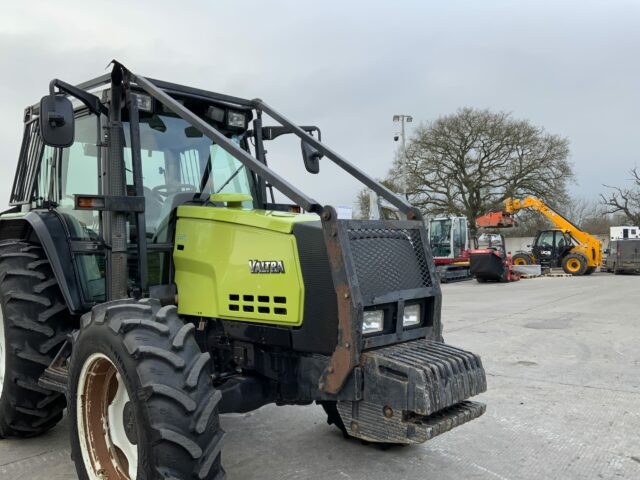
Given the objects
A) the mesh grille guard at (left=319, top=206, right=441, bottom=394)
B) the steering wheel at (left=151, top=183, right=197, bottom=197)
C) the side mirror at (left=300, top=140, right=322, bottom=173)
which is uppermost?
the side mirror at (left=300, top=140, right=322, bottom=173)

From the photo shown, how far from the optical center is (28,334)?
3979 millimetres

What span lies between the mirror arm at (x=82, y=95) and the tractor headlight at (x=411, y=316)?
2370 millimetres

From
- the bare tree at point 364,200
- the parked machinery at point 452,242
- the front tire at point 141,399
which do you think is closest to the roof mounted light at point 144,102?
the front tire at point 141,399

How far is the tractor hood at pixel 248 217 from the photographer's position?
3313mm

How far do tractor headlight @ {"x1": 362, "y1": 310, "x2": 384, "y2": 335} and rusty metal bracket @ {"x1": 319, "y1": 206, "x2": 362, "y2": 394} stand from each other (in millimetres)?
123

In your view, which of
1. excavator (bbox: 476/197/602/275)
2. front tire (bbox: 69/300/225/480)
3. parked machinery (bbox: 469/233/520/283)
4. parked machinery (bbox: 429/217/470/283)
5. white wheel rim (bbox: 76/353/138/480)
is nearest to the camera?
front tire (bbox: 69/300/225/480)

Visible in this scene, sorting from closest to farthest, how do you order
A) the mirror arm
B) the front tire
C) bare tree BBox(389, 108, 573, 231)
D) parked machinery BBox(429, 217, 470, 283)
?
the front tire
the mirror arm
parked machinery BBox(429, 217, 470, 283)
bare tree BBox(389, 108, 573, 231)

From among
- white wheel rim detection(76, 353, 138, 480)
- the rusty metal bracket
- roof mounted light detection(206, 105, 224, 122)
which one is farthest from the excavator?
white wheel rim detection(76, 353, 138, 480)

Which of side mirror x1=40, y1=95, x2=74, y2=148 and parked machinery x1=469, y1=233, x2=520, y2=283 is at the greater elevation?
side mirror x1=40, y1=95, x2=74, y2=148

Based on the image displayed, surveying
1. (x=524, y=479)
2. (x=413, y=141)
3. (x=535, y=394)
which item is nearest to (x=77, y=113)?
(x=524, y=479)

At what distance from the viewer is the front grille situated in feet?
10.3

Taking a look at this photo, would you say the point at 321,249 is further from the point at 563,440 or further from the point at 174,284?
the point at 563,440

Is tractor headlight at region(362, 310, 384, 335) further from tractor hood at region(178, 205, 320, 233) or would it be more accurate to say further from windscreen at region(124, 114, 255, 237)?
windscreen at region(124, 114, 255, 237)

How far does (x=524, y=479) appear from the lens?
370cm
